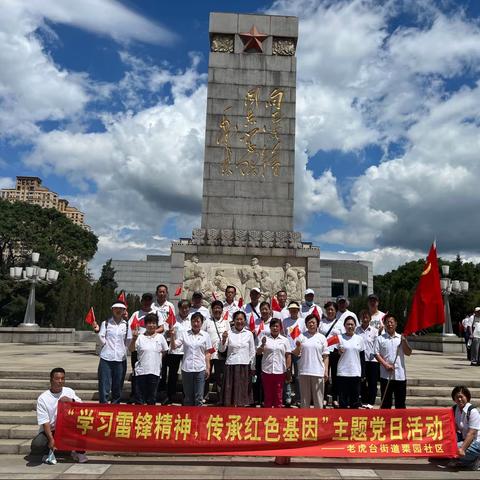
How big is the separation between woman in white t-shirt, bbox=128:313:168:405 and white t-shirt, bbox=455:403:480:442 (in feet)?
11.4

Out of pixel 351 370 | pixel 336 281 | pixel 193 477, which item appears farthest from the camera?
pixel 336 281

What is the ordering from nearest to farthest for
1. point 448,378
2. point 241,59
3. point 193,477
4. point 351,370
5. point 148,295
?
point 193,477 < point 351,370 < point 148,295 < point 448,378 < point 241,59

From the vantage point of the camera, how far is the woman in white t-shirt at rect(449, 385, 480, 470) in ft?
18.1

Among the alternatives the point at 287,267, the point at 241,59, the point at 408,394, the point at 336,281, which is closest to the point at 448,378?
the point at 408,394

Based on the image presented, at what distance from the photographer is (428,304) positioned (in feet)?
23.1

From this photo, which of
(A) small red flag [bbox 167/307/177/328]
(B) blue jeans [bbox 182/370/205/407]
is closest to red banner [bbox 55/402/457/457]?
(B) blue jeans [bbox 182/370/205/407]

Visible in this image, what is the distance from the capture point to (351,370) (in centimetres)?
670

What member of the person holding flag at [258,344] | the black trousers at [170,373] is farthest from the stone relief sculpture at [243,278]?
the person holding flag at [258,344]

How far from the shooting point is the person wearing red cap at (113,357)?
6.62 metres

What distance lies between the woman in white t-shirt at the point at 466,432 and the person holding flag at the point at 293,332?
6.98 ft

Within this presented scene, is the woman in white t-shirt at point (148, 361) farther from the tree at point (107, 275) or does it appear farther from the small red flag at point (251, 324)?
the tree at point (107, 275)

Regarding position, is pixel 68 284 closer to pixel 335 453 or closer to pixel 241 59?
pixel 241 59

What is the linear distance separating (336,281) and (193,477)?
64758mm

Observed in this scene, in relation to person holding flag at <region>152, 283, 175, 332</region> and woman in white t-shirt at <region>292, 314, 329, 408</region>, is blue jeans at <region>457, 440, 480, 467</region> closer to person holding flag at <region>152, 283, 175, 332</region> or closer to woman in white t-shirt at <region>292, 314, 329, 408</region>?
woman in white t-shirt at <region>292, 314, 329, 408</region>
